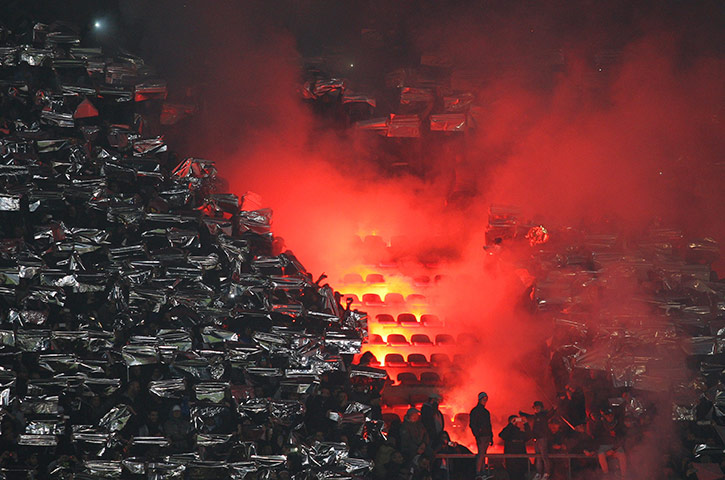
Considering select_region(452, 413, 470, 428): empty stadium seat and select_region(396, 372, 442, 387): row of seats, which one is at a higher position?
select_region(396, 372, 442, 387): row of seats

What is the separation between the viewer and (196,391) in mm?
9398

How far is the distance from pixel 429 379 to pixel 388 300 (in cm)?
187

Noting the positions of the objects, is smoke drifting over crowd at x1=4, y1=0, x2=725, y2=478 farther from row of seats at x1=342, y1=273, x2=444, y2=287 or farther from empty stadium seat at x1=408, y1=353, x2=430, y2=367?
empty stadium seat at x1=408, y1=353, x2=430, y2=367

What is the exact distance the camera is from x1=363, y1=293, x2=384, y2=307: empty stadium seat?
39.7ft

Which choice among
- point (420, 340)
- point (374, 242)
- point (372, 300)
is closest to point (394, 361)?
point (420, 340)

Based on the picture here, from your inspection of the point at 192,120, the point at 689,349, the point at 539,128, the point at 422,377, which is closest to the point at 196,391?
the point at 422,377

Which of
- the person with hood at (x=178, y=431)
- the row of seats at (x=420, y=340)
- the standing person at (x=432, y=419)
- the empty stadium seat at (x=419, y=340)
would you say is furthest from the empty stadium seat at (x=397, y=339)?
the person with hood at (x=178, y=431)

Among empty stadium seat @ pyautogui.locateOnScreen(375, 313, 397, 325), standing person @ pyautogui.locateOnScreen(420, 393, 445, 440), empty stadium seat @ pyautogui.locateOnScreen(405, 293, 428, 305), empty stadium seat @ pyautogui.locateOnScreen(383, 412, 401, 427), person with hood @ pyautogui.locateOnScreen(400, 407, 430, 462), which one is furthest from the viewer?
empty stadium seat @ pyautogui.locateOnScreen(405, 293, 428, 305)

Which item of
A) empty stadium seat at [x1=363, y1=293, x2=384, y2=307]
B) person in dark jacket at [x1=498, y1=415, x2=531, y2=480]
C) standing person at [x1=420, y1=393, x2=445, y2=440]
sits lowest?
person in dark jacket at [x1=498, y1=415, x2=531, y2=480]

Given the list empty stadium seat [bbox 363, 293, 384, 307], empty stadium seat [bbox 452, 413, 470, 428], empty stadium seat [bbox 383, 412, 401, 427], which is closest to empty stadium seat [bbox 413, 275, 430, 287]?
empty stadium seat [bbox 363, 293, 384, 307]

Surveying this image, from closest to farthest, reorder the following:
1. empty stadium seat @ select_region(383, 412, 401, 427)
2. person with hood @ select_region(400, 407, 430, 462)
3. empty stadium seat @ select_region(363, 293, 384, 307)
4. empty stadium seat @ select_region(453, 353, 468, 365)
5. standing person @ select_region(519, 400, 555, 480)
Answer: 1. person with hood @ select_region(400, 407, 430, 462)
2. standing person @ select_region(519, 400, 555, 480)
3. empty stadium seat @ select_region(383, 412, 401, 427)
4. empty stadium seat @ select_region(453, 353, 468, 365)
5. empty stadium seat @ select_region(363, 293, 384, 307)

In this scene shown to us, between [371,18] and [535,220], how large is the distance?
4171mm

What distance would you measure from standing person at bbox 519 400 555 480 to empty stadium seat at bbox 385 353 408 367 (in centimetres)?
202

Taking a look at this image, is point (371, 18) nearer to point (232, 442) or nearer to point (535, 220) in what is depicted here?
point (535, 220)
